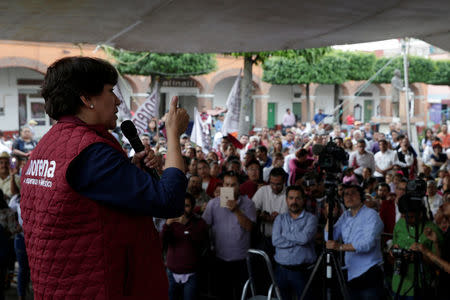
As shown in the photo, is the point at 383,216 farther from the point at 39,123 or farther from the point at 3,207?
the point at 39,123

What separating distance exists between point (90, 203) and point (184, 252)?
3.93 m

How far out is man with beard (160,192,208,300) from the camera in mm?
5430

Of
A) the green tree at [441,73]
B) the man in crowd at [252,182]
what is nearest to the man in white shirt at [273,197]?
the man in crowd at [252,182]

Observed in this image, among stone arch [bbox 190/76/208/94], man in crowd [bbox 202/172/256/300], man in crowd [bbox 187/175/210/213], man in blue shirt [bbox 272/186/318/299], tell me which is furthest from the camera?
stone arch [bbox 190/76/208/94]

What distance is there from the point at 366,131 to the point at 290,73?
1469cm

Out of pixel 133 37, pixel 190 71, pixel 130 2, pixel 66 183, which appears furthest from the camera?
pixel 190 71

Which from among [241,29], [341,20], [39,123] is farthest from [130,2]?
[39,123]

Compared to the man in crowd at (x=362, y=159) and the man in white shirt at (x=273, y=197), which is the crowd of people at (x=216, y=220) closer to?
the man in white shirt at (x=273, y=197)

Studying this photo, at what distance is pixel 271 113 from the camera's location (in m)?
38.4

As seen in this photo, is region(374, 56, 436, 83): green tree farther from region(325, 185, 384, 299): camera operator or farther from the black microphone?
the black microphone

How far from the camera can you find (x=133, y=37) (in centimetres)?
612

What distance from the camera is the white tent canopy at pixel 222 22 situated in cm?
459

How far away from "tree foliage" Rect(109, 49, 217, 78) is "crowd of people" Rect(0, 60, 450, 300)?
1492 cm

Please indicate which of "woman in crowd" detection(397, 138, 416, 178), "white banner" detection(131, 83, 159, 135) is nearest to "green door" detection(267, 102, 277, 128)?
"woman in crowd" detection(397, 138, 416, 178)
